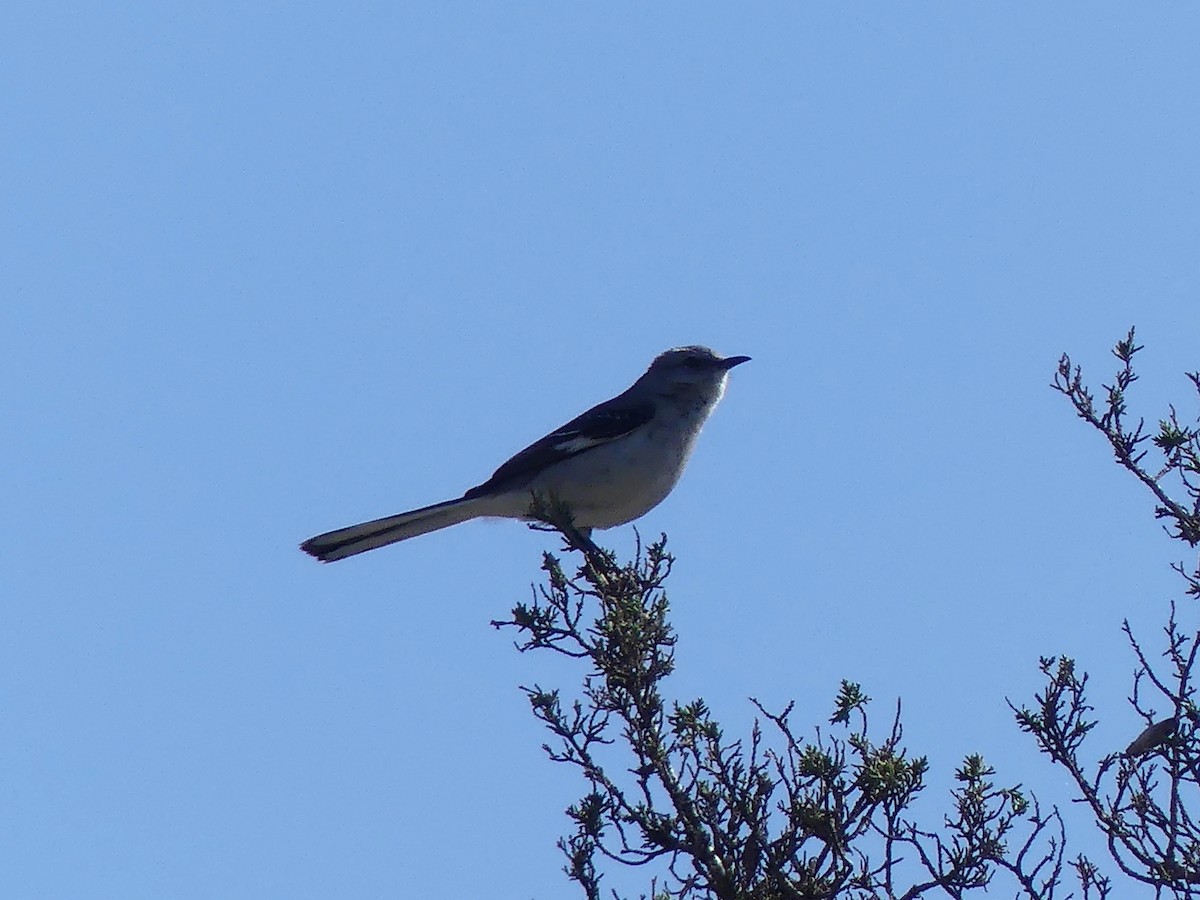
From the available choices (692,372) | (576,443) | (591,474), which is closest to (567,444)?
(576,443)

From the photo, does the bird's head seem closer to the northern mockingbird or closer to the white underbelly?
the northern mockingbird

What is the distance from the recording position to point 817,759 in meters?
5.00

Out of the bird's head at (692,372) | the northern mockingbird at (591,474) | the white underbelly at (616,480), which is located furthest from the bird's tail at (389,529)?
the bird's head at (692,372)

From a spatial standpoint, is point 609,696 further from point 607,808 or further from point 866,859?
point 866,859

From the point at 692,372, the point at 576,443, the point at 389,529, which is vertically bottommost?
the point at 389,529

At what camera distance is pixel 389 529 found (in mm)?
7680

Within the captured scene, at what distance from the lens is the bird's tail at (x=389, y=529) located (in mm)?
7473

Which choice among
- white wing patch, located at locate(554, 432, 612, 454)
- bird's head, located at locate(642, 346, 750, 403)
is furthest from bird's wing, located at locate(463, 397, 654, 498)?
bird's head, located at locate(642, 346, 750, 403)

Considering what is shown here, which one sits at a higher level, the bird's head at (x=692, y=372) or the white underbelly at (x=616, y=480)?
the bird's head at (x=692, y=372)

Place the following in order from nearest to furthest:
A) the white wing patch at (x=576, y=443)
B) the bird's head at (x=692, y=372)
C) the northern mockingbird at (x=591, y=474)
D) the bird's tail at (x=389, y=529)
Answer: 1. the bird's tail at (x=389, y=529)
2. the northern mockingbird at (x=591, y=474)
3. the white wing patch at (x=576, y=443)
4. the bird's head at (x=692, y=372)

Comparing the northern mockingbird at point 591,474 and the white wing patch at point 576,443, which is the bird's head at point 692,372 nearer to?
the northern mockingbird at point 591,474

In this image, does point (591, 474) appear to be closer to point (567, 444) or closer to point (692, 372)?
point (567, 444)

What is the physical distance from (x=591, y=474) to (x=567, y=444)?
34 cm

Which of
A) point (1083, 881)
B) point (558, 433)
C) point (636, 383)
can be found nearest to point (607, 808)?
point (1083, 881)
